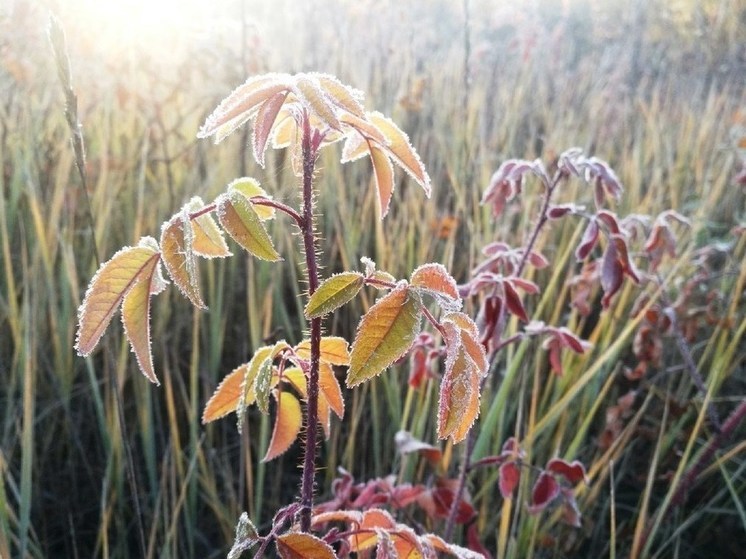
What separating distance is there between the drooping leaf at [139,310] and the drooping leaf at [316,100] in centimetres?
20

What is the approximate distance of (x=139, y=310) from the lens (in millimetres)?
637

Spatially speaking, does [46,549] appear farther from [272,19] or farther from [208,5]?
[272,19]

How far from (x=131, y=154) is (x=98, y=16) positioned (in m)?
0.99

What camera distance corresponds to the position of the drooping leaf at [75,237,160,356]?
2.05 feet

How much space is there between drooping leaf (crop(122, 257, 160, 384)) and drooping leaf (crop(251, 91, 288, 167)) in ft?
0.45

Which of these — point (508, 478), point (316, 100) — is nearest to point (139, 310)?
point (316, 100)

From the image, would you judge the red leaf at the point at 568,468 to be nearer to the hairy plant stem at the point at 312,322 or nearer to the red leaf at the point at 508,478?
the red leaf at the point at 508,478

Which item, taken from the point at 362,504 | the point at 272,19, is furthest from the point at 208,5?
the point at 362,504

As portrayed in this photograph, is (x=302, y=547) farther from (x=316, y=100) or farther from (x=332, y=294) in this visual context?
(x=316, y=100)

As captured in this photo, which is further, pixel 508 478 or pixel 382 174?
pixel 508 478

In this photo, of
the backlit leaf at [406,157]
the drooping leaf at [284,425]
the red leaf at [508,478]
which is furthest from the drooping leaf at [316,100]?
the red leaf at [508,478]

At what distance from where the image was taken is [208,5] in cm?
405

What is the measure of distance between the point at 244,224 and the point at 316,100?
12cm

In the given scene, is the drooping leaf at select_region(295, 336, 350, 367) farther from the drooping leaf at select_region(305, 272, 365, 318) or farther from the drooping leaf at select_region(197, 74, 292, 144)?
the drooping leaf at select_region(197, 74, 292, 144)
